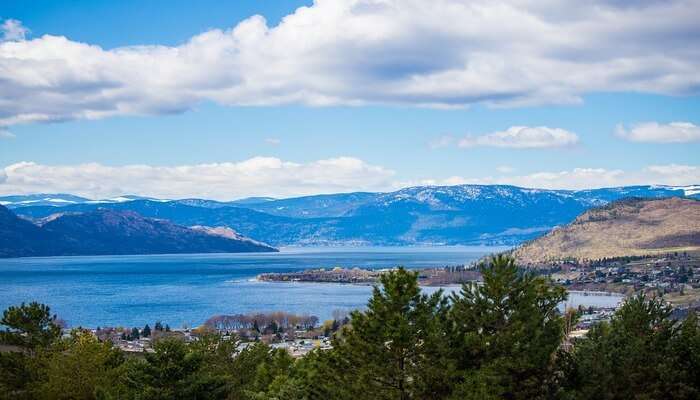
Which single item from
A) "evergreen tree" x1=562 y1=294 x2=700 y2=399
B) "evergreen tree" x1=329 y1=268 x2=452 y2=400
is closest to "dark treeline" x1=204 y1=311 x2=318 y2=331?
"evergreen tree" x1=562 y1=294 x2=700 y2=399

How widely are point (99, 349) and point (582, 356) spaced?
1245 inches

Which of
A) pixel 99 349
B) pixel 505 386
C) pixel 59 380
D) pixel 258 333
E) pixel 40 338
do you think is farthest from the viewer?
pixel 258 333

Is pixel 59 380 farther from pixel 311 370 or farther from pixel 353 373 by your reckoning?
pixel 353 373

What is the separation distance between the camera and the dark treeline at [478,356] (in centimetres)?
3391

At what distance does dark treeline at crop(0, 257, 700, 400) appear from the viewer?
33.9m

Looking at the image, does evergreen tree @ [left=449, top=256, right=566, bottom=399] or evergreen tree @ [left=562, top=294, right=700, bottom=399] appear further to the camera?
evergreen tree @ [left=562, top=294, right=700, bottom=399]

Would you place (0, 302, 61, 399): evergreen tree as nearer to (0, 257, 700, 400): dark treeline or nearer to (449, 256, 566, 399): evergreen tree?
(0, 257, 700, 400): dark treeline

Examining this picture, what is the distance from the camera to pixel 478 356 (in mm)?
34531

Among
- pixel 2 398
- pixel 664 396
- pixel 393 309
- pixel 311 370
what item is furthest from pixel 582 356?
pixel 2 398

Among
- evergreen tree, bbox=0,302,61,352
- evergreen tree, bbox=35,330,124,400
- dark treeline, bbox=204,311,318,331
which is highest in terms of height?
evergreen tree, bbox=0,302,61,352

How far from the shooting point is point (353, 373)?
1465 inches

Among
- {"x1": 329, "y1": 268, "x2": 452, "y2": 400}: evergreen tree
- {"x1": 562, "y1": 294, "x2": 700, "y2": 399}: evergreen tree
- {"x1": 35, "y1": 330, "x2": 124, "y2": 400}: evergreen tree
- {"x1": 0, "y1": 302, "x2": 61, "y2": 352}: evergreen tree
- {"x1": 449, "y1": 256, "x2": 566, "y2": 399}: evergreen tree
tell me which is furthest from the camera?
{"x1": 0, "y1": 302, "x2": 61, "y2": 352}: evergreen tree

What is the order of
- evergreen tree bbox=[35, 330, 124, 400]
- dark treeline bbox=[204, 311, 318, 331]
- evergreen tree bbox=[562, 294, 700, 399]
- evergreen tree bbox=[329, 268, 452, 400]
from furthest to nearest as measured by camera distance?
dark treeline bbox=[204, 311, 318, 331]
evergreen tree bbox=[35, 330, 124, 400]
evergreen tree bbox=[562, 294, 700, 399]
evergreen tree bbox=[329, 268, 452, 400]

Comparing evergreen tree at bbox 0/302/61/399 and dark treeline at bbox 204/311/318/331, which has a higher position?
evergreen tree at bbox 0/302/61/399
